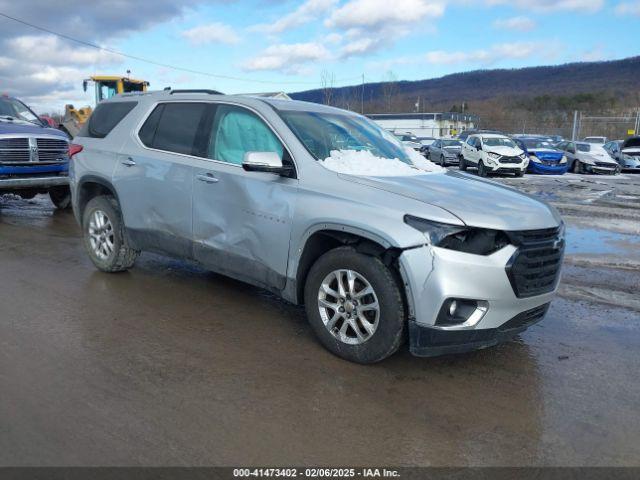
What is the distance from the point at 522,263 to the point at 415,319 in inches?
31.0

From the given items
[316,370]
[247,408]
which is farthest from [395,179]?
[247,408]

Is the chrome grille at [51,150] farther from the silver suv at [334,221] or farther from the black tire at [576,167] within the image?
the black tire at [576,167]

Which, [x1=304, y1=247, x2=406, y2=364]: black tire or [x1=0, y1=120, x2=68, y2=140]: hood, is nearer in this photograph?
[x1=304, y1=247, x2=406, y2=364]: black tire

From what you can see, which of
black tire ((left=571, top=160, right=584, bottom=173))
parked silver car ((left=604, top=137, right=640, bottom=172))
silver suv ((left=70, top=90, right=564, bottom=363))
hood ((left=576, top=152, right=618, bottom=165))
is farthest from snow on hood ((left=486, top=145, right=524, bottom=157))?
silver suv ((left=70, top=90, right=564, bottom=363))

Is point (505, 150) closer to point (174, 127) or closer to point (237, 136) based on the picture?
point (174, 127)

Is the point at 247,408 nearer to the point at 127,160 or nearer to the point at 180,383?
the point at 180,383

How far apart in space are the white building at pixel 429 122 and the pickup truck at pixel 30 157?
67.6 meters

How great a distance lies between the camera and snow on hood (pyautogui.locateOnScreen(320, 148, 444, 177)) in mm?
4238

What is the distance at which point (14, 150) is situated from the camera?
9.33 meters

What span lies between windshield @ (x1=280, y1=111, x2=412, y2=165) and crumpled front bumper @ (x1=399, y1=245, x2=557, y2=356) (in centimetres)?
133

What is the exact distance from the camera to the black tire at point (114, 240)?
5859 mm

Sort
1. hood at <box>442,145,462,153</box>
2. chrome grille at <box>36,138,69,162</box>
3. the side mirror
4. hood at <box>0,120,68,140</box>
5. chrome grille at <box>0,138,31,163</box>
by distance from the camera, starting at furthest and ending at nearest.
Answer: hood at <box>442,145,462,153</box>, chrome grille at <box>36,138,69,162</box>, hood at <box>0,120,68,140</box>, chrome grille at <box>0,138,31,163</box>, the side mirror

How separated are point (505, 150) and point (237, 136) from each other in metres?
19.0

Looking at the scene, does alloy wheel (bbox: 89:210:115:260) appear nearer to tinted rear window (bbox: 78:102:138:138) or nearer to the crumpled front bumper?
tinted rear window (bbox: 78:102:138:138)
